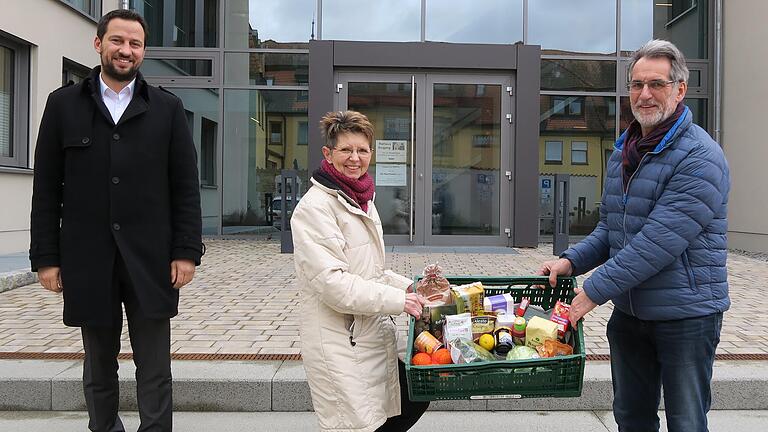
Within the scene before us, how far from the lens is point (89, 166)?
2797 mm

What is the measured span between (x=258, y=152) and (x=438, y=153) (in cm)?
357

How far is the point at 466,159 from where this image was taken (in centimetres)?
1159

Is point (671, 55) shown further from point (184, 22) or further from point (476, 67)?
point (184, 22)

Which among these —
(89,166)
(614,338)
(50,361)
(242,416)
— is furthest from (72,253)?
(614,338)

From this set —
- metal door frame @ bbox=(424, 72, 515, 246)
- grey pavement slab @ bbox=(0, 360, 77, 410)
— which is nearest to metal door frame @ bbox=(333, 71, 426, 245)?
metal door frame @ bbox=(424, 72, 515, 246)

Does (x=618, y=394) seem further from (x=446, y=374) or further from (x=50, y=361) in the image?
(x=50, y=361)

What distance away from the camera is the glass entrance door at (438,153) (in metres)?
11.5

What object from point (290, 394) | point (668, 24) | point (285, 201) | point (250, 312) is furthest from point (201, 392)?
point (668, 24)

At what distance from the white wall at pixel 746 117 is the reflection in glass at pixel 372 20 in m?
5.95

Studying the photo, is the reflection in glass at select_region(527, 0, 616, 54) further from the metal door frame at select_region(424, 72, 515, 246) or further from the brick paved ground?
the brick paved ground

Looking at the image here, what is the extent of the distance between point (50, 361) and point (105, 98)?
233cm

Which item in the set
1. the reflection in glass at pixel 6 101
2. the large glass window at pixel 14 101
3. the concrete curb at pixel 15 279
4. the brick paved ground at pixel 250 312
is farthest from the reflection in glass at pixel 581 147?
the reflection in glass at pixel 6 101

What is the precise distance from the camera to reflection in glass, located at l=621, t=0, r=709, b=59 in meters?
12.9

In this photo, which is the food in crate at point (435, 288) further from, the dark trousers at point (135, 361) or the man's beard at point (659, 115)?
the dark trousers at point (135, 361)
